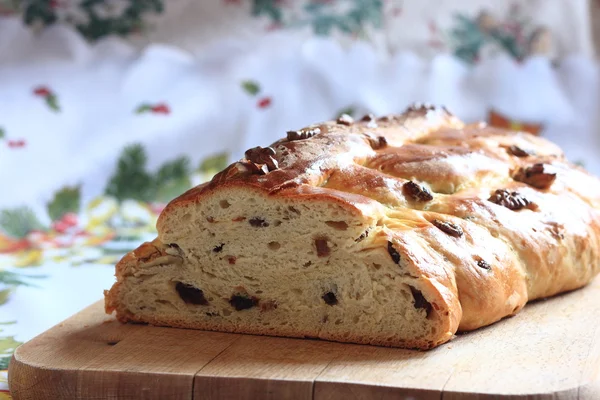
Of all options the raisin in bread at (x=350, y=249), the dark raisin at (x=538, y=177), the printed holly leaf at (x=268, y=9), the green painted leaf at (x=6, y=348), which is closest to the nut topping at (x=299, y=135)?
the raisin in bread at (x=350, y=249)

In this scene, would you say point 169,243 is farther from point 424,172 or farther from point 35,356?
point 424,172

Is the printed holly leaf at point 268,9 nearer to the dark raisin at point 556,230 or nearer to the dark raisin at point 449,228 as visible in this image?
the dark raisin at point 556,230

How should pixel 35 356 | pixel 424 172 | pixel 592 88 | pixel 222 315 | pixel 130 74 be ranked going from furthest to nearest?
pixel 592 88 → pixel 130 74 → pixel 424 172 → pixel 222 315 → pixel 35 356

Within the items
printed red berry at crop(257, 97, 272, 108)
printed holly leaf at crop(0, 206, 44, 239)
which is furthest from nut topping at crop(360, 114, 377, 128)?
printed red berry at crop(257, 97, 272, 108)

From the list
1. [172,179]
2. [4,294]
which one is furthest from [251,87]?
[4,294]

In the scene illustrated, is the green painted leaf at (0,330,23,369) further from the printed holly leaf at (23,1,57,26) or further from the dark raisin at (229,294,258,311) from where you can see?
the printed holly leaf at (23,1,57,26)

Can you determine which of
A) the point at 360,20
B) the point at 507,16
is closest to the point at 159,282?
the point at 360,20
